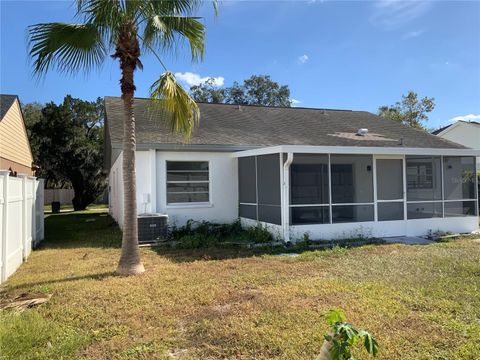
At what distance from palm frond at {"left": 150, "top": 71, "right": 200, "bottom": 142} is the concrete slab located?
21.9 ft

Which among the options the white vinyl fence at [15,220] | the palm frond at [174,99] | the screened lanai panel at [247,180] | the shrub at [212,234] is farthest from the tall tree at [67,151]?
the palm frond at [174,99]

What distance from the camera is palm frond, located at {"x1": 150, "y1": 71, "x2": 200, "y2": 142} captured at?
7728 mm

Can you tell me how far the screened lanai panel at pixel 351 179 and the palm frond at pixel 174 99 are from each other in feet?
16.8

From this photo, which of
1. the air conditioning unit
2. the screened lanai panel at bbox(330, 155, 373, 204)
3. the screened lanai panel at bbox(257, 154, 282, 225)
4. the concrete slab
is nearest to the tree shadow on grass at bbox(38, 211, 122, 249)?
the air conditioning unit

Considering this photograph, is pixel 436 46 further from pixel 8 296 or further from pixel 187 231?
pixel 8 296

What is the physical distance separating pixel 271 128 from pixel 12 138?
34.3 feet

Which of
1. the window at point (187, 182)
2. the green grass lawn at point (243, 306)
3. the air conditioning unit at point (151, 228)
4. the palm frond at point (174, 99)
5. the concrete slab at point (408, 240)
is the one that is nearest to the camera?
the green grass lawn at point (243, 306)

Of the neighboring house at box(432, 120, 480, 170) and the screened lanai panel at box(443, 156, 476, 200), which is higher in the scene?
the neighboring house at box(432, 120, 480, 170)

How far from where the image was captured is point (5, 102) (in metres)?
15.9

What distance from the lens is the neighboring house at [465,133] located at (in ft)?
109

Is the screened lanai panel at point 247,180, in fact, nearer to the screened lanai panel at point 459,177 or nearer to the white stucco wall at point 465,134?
the screened lanai panel at point 459,177

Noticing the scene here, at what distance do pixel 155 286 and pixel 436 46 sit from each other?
509 inches

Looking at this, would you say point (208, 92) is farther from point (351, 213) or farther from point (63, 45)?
point (63, 45)

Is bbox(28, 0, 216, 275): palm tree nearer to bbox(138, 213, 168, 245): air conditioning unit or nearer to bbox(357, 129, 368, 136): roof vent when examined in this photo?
bbox(138, 213, 168, 245): air conditioning unit
